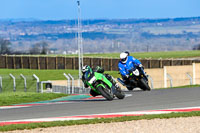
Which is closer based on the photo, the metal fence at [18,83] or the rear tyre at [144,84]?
the rear tyre at [144,84]

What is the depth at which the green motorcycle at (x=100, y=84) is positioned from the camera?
18078 millimetres

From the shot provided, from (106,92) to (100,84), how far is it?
0.34 m

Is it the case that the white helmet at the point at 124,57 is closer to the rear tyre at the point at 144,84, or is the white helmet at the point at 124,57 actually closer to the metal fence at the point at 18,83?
the rear tyre at the point at 144,84

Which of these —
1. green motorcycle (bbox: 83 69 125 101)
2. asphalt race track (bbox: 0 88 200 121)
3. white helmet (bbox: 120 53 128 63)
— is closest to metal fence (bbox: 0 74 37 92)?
white helmet (bbox: 120 53 128 63)

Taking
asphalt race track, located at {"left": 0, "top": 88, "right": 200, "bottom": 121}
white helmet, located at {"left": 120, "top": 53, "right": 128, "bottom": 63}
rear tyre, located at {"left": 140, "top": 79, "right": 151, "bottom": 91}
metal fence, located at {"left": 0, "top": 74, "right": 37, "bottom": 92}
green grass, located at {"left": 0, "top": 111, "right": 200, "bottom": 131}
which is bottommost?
metal fence, located at {"left": 0, "top": 74, "right": 37, "bottom": 92}

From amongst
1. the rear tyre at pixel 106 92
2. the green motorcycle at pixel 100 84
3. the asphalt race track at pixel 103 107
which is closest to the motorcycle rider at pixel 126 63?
the green motorcycle at pixel 100 84

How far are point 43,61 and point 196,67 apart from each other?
42.6 metres

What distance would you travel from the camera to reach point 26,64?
78.5 m

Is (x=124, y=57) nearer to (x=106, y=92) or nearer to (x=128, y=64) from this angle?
(x=128, y=64)

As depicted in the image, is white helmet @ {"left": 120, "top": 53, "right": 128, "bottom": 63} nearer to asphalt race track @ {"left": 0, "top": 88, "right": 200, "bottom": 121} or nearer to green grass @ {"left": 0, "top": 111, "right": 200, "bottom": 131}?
asphalt race track @ {"left": 0, "top": 88, "right": 200, "bottom": 121}

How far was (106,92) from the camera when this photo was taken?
18344 millimetres

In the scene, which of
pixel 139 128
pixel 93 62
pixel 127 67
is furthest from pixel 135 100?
pixel 93 62

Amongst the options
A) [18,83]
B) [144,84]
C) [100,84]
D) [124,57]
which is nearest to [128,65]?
[124,57]

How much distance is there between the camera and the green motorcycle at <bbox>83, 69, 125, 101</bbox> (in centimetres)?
1808
